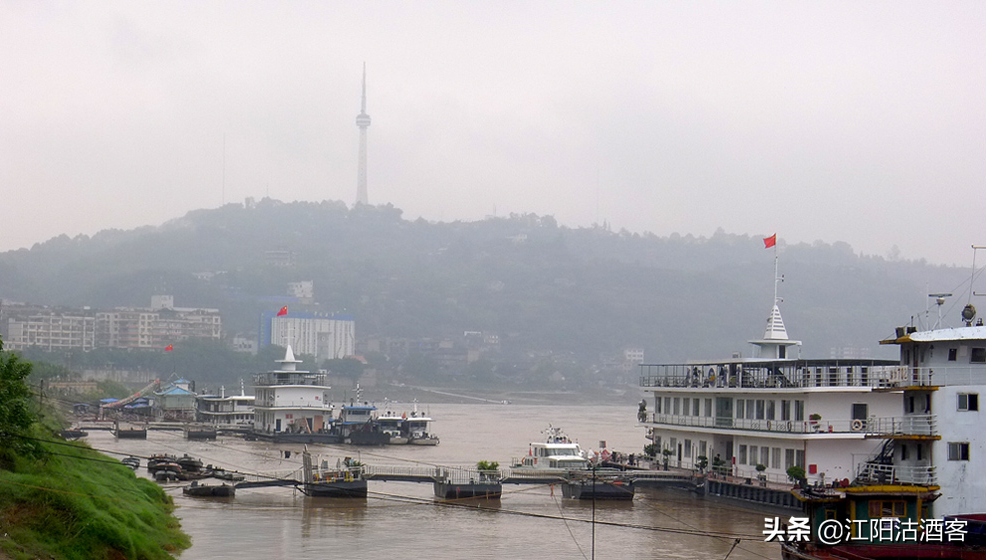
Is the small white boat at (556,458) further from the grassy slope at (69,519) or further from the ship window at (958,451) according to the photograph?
the ship window at (958,451)

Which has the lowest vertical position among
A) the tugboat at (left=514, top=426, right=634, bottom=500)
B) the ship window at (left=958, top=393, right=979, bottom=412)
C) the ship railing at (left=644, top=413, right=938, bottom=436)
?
the tugboat at (left=514, top=426, right=634, bottom=500)

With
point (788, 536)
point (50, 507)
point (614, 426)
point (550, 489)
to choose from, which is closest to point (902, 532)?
point (788, 536)

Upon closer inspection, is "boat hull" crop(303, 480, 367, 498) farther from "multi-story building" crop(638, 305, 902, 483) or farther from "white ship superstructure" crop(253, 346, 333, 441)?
"white ship superstructure" crop(253, 346, 333, 441)

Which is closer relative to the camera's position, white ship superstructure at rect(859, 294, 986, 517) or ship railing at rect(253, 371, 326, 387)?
white ship superstructure at rect(859, 294, 986, 517)

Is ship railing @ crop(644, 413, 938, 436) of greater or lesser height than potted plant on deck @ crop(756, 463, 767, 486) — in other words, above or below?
above

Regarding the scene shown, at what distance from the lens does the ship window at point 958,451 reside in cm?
3100

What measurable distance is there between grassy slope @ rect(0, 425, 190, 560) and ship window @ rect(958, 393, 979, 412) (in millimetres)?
21965

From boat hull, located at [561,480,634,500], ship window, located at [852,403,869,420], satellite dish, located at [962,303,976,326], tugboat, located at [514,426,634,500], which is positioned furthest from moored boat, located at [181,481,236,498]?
satellite dish, located at [962,303,976,326]

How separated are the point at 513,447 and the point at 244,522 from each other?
5130cm

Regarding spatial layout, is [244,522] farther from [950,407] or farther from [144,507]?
[950,407]

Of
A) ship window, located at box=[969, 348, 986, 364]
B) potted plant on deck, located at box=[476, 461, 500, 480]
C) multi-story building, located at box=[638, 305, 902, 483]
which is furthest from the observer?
potted plant on deck, located at box=[476, 461, 500, 480]

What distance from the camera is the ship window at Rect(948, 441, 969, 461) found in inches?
1220

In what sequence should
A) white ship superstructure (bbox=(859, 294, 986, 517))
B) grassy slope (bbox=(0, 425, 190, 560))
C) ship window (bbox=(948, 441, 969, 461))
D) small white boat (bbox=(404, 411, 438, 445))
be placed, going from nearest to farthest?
grassy slope (bbox=(0, 425, 190, 560))
white ship superstructure (bbox=(859, 294, 986, 517))
ship window (bbox=(948, 441, 969, 461))
small white boat (bbox=(404, 411, 438, 445))

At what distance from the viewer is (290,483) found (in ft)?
157
